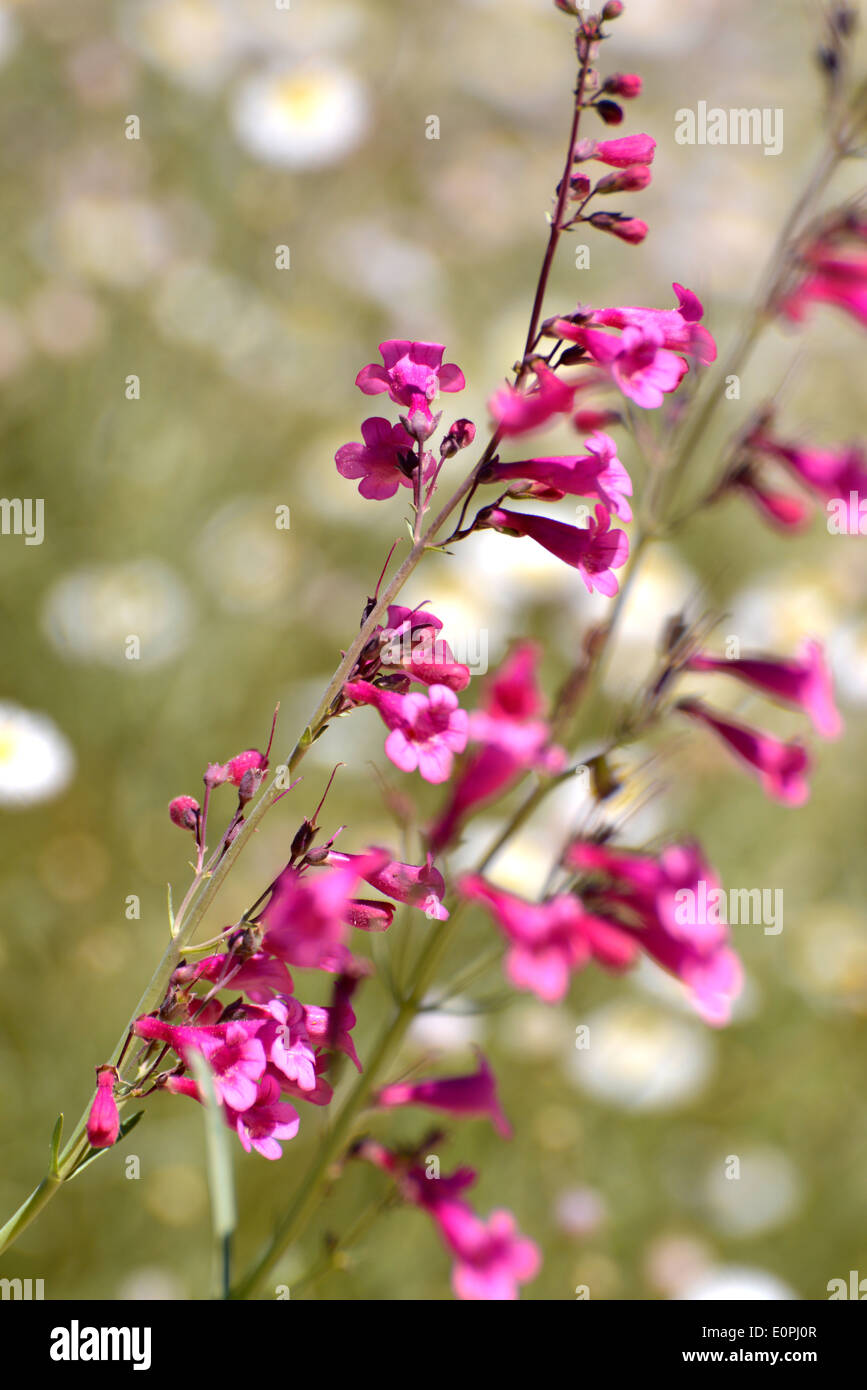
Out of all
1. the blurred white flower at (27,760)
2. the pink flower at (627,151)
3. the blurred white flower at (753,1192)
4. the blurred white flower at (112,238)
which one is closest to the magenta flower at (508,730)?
the pink flower at (627,151)

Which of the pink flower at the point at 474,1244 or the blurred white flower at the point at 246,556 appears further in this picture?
the blurred white flower at the point at 246,556

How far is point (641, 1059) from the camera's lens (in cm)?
406

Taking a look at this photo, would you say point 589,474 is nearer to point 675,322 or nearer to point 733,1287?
point 675,322

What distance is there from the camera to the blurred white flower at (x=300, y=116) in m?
5.77

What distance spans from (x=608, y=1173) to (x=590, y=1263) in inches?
27.2

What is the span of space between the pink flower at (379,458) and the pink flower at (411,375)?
4 cm

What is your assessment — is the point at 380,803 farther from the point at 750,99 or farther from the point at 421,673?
the point at 750,99

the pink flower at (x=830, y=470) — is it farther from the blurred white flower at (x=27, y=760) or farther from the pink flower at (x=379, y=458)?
the blurred white flower at (x=27, y=760)

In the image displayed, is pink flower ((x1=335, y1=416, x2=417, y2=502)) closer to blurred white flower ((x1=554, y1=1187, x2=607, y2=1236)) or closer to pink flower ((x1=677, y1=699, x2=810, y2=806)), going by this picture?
pink flower ((x1=677, y1=699, x2=810, y2=806))

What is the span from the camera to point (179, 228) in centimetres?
605

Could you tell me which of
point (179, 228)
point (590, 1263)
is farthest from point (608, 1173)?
point (179, 228)

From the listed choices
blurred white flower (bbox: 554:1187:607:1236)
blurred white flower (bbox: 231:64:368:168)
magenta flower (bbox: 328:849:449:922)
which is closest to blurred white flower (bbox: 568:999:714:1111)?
blurred white flower (bbox: 554:1187:607:1236)

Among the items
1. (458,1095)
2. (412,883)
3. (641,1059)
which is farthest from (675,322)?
(641,1059)

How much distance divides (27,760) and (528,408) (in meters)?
2.41
